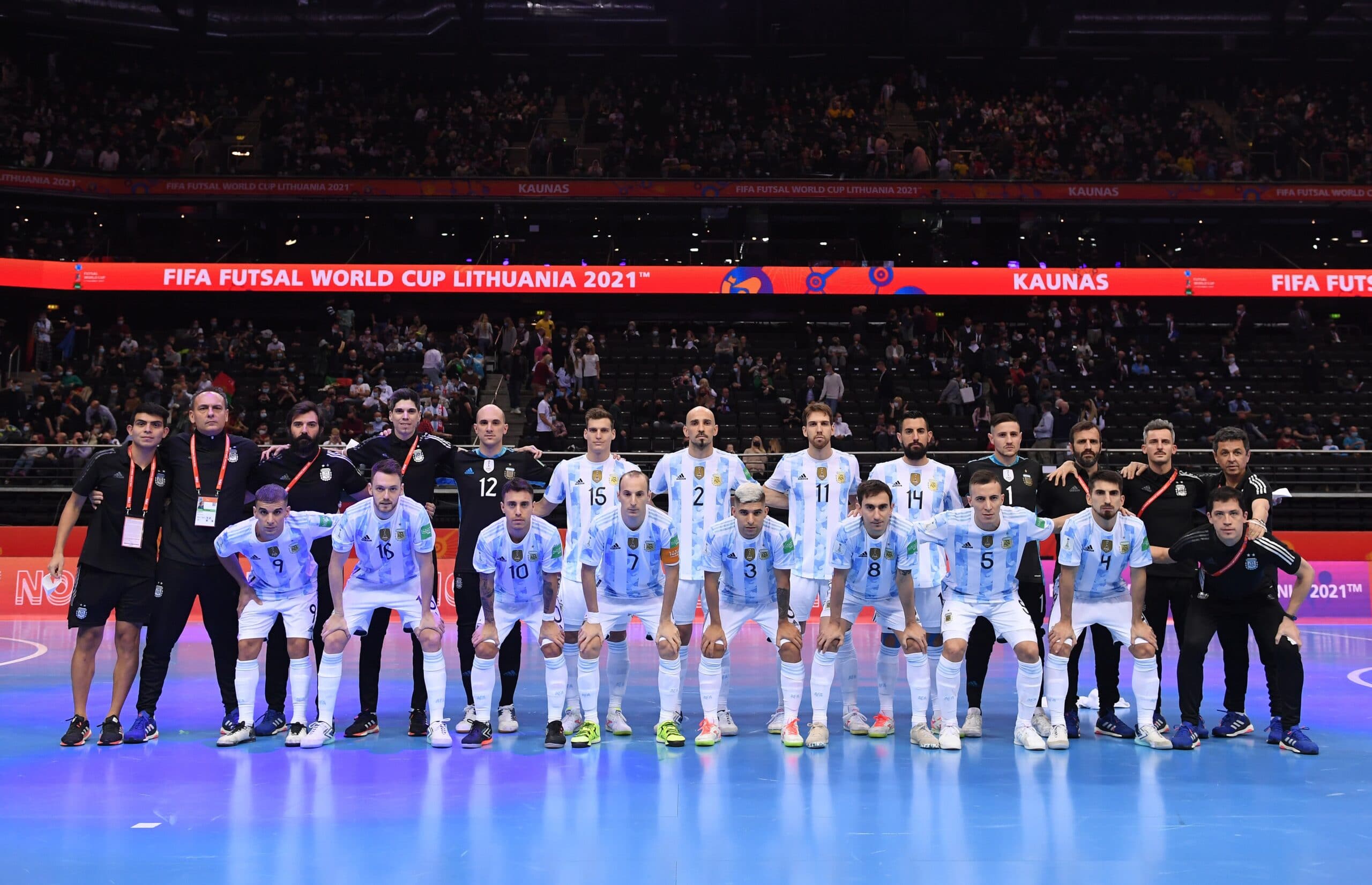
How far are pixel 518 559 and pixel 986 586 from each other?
12.3 feet

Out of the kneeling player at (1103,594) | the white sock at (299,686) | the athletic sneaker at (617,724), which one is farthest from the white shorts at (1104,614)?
the white sock at (299,686)

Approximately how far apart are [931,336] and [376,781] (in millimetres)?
26012

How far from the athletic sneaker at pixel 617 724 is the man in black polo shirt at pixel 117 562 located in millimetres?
3801

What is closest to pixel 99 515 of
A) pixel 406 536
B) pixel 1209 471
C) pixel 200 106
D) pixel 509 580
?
pixel 406 536

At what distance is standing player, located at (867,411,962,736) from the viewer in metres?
8.71

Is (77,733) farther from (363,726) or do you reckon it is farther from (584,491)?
(584,491)

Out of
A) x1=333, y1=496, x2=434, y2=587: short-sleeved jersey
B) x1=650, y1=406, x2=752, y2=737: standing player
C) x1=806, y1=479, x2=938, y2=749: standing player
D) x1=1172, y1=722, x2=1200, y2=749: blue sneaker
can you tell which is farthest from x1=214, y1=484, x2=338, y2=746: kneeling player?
x1=1172, y1=722, x2=1200, y2=749: blue sneaker

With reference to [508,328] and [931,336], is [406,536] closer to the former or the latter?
[508,328]

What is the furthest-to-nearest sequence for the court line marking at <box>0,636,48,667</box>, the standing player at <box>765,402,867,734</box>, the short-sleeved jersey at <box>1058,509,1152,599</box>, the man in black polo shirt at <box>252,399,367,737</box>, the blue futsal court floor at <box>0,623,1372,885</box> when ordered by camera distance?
the court line marking at <box>0,636,48,667</box> < the standing player at <box>765,402,867,734</box> < the man in black polo shirt at <box>252,399,367,737</box> < the short-sleeved jersey at <box>1058,509,1152,599</box> < the blue futsal court floor at <box>0,623,1372,885</box>

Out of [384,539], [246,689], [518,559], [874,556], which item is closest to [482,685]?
[518,559]

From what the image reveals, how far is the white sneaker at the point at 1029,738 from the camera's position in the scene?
8164 mm

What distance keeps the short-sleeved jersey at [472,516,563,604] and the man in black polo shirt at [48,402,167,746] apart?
264 centimetres

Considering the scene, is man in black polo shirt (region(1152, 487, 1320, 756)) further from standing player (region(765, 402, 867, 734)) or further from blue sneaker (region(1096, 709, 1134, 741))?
standing player (region(765, 402, 867, 734))

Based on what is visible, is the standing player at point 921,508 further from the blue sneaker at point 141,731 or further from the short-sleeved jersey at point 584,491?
the blue sneaker at point 141,731
